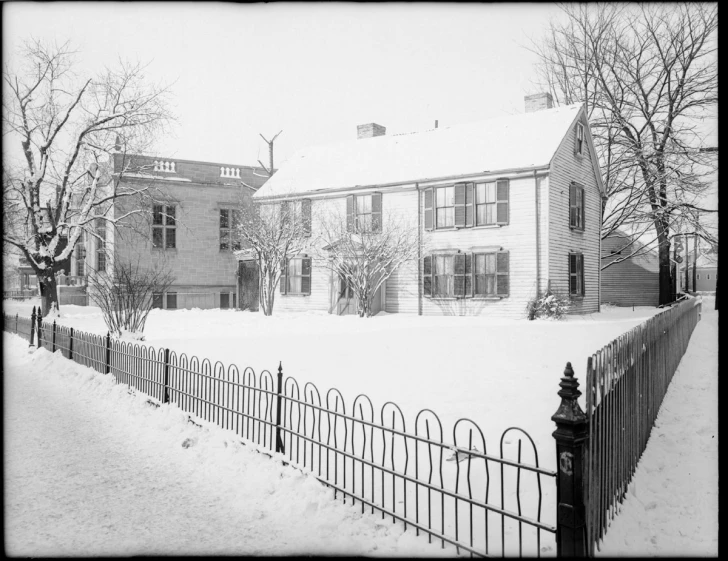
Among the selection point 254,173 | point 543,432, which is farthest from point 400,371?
point 254,173

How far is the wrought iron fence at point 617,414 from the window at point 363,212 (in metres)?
15.8

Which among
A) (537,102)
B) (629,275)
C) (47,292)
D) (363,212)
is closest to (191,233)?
(363,212)

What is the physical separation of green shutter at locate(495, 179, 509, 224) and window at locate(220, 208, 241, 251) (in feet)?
39.2

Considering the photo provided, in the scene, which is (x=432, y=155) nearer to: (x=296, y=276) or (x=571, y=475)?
(x=296, y=276)

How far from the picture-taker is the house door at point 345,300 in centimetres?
2259

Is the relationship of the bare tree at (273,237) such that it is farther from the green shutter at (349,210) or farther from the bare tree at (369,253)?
the green shutter at (349,210)

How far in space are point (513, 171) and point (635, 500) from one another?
54.4 feet

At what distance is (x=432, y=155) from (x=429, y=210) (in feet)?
9.02

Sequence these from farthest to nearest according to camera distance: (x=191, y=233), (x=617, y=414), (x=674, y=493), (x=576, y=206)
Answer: (x=191, y=233), (x=576, y=206), (x=674, y=493), (x=617, y=414)

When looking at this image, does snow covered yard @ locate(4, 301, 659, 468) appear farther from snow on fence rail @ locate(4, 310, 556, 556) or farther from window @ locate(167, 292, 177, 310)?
window @ locate(167, 292, 177, 310)

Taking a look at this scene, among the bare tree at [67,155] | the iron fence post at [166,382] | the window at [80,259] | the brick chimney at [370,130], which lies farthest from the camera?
the window at [80,259]

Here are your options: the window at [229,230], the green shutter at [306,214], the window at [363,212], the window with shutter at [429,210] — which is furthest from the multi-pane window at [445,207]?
the window at [229,230]

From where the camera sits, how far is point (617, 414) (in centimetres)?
425

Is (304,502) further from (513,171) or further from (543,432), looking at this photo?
(513,171)
